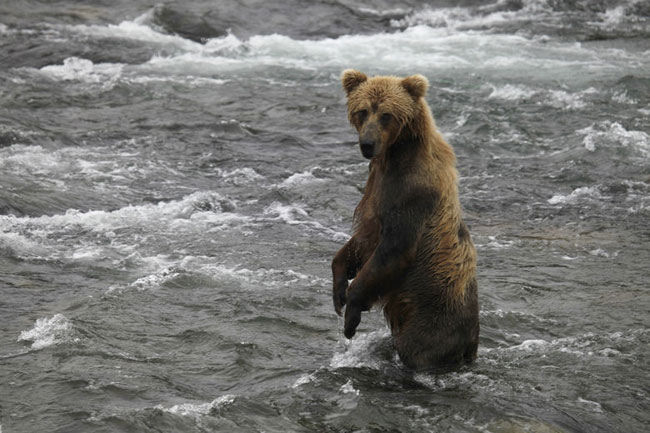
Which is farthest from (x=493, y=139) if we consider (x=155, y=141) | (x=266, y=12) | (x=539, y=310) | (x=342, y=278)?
(x=266, y=12)

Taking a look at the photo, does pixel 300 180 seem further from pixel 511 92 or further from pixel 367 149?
pixel 367 149

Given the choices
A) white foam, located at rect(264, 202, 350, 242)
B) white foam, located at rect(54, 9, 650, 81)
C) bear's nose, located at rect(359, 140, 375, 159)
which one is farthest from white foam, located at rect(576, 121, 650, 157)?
bear's nose, located at rect(359, 140, 375, 159)

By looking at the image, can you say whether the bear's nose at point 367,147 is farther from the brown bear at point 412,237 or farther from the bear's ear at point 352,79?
the bear's ear at point 352,79

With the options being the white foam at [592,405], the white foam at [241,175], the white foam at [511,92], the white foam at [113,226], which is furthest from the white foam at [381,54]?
the white foam at [592,405]

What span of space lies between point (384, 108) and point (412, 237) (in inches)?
30.7

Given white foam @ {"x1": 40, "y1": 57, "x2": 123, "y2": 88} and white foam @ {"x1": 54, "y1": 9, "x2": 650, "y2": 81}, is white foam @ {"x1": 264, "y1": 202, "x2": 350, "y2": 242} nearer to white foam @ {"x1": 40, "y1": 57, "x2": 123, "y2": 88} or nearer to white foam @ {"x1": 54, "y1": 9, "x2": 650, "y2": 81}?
white foam @ {"x1": 40, "y1": 57, "x2": 123, "y2": 88}

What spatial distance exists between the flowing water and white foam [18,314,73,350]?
0.02m

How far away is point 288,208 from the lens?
970cm

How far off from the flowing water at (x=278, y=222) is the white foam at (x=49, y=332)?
0.07 feet

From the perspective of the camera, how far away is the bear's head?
5387mm

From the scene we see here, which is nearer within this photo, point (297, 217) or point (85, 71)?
point (297, 217)

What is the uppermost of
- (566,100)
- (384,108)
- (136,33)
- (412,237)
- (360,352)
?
(384,108)

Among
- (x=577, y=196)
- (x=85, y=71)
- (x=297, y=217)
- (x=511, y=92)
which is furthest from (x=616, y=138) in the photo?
(x=85, y=71)

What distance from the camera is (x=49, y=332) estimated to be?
20.7 ft
